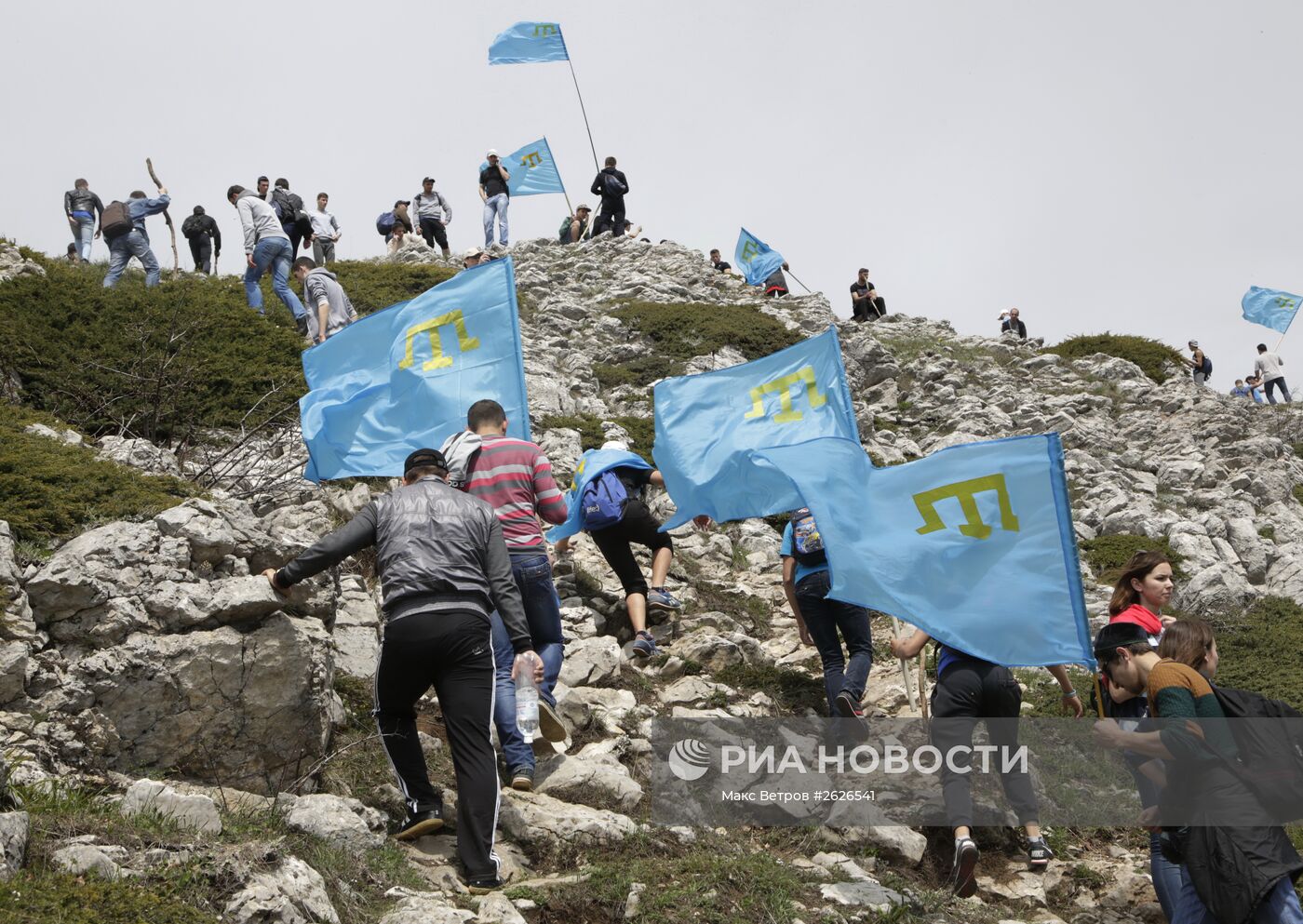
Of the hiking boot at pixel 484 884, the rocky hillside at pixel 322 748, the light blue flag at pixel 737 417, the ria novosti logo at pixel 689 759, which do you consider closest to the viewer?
the rocky hillside at pixel 322 748

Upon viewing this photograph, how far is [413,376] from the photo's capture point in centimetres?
934

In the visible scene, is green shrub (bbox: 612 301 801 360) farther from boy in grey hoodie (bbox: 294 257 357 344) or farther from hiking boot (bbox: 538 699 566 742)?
hiking boot (bbox: 538 699 566 742)

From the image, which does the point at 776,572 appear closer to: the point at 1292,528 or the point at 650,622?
the point at 650,622

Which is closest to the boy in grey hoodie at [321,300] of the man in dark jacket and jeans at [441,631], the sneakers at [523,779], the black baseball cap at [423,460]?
the black baseball cap at [423,460]

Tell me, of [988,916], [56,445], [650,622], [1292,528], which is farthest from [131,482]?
[1292,528]

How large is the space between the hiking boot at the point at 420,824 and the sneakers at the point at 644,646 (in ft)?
10.4

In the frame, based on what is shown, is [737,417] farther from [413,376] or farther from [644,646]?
[413,376]

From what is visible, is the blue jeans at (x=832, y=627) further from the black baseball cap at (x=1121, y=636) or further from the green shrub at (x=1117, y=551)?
the green shrub at (x=1117, y=551)

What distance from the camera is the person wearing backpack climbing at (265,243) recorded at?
52.5ft

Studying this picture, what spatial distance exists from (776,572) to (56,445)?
6557mm

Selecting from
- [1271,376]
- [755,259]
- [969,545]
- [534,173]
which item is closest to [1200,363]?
[1271,376]

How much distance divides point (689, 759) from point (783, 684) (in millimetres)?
1828

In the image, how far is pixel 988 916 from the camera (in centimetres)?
616

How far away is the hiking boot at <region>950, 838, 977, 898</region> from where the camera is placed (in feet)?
20.6
